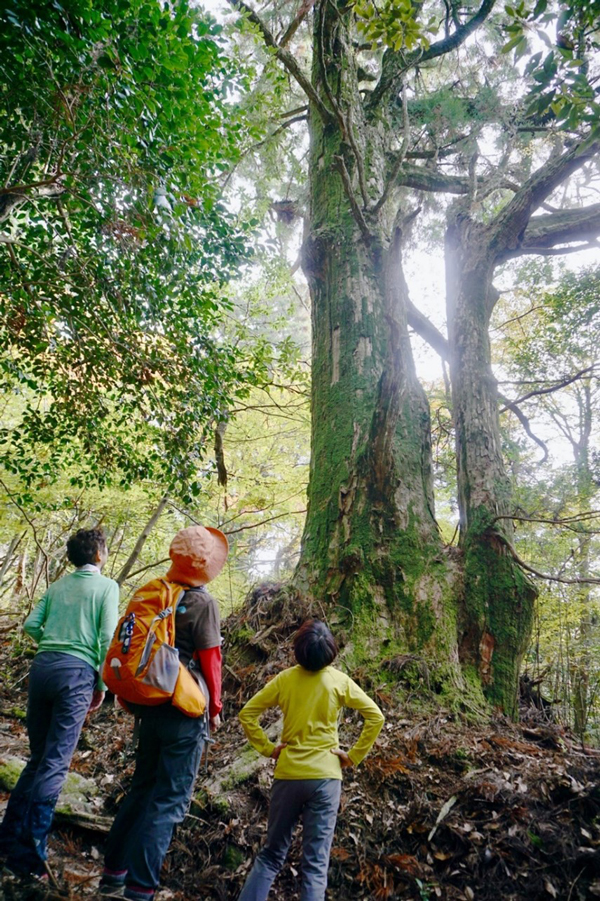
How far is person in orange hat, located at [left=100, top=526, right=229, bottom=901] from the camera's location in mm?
2230

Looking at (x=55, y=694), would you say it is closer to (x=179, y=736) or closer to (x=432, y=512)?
(x=179, y=736)

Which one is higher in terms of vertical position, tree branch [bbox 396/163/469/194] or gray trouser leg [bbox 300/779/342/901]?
tree branch [bbox 396/163/469/194]

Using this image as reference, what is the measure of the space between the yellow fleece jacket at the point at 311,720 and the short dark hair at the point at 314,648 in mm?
90

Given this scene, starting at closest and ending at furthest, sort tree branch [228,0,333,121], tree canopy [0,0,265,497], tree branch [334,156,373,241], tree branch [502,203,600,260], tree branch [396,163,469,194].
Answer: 1. tree canopy [0,0,265,497]
2. tree branch [334,156,373,241]
3. tree branch [228,0,333,121]
4. tree branch [502,203,600,260]
5. tree branch [396,163,469,194]

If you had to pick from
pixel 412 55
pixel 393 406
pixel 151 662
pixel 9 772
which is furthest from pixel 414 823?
pixel 412 55

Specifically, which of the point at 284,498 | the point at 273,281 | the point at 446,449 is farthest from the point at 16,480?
the point at 446,449

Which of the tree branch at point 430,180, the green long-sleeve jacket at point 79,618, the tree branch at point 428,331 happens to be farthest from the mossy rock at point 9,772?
the tree branch at point 430,180

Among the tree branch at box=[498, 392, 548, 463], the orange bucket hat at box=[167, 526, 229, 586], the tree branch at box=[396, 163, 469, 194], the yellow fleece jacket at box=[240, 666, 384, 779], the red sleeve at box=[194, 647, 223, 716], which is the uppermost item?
the tree branch at box=[396, 163, 469, 194]

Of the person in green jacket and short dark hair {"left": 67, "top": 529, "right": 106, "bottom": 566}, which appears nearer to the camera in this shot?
the person in green jacket

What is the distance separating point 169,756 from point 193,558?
3.08ft

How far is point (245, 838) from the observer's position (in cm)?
283

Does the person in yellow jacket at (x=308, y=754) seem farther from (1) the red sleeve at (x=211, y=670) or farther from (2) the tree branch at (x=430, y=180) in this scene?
(2) the tree branch at (x=430, y=180)

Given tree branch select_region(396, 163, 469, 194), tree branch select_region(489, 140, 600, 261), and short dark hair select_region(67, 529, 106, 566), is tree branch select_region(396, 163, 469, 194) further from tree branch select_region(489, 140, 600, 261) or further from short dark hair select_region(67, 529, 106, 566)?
short dark hair select_region(67, 529, 106, 566)

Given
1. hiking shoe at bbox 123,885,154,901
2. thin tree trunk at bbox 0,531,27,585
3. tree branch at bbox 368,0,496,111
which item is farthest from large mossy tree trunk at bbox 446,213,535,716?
thin tree trunk at bbox 0,531,27,585
